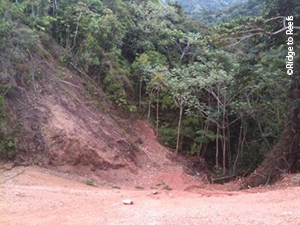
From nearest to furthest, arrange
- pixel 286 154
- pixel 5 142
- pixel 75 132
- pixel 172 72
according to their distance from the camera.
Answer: pixel 286 154
pixel 5 142
pixel 75 132
pixel 172 72

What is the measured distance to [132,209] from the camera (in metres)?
6.28

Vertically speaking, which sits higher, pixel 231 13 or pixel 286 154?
pixel 231 13

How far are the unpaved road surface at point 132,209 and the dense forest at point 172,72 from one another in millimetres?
3309

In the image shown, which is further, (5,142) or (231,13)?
(231,13)

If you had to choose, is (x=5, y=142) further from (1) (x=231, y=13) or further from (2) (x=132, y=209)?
(1) (x=231, y=13)

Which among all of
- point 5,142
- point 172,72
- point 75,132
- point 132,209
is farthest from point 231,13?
point 132,209

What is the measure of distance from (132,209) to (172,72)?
399 inches

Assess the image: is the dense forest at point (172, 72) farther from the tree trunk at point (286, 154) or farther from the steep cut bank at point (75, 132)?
the steep cut bank at point (75, 132)

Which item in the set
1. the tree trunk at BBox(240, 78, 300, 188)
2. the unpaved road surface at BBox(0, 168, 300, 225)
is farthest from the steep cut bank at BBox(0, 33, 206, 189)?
the tree trunk at BBox(240, 78, 300, 188)

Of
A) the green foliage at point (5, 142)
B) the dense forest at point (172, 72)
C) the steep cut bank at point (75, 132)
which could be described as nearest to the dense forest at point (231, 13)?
the dense forest at point (172, 72)

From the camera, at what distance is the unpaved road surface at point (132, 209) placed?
5316mm

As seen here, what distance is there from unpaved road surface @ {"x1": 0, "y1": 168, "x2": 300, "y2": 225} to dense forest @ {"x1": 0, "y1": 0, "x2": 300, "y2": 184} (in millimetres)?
3309

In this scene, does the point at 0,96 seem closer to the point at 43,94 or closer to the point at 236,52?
the point at 43,94

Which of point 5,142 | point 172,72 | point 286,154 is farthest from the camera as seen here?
point 172,72
